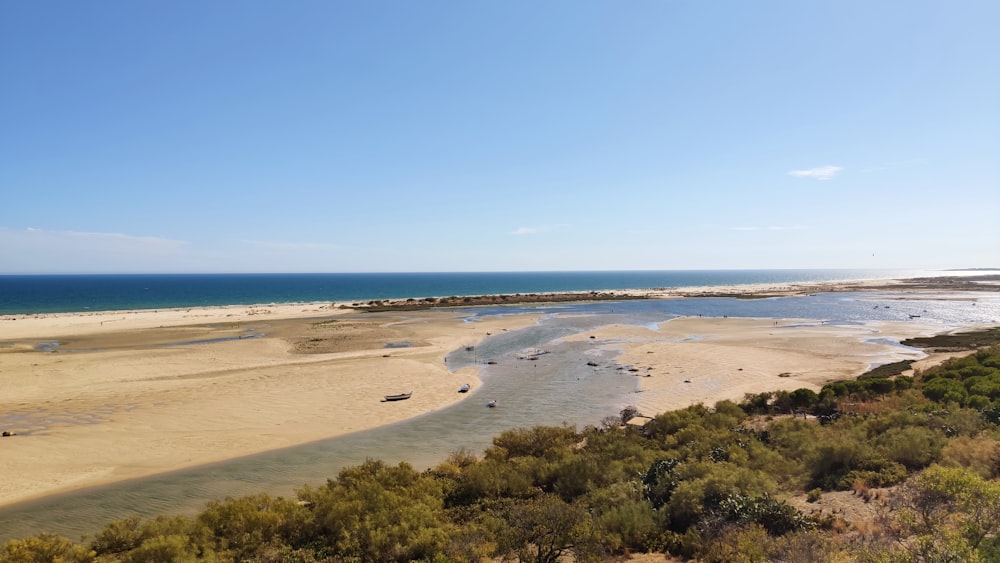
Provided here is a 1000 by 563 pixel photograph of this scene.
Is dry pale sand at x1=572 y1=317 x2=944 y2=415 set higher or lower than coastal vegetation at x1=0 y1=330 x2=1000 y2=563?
lower

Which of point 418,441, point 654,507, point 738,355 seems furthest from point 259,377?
→ point 738,355

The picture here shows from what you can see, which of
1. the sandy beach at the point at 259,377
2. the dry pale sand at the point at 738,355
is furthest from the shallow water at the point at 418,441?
the dry pale sand at the point at 738,355

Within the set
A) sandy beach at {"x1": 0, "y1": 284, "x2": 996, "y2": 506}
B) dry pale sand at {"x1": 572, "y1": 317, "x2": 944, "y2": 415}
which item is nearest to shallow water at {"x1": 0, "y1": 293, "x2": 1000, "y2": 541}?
sandy beach at {"x1": 0, "y1": 284, "x2": 996, "y2": 506}

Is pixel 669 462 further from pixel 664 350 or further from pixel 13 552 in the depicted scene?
pixel 664 350

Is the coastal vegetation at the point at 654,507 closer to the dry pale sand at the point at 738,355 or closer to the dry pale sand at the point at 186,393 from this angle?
the dry pale sand at the point at 186,393

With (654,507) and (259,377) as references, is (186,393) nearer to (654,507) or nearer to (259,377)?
(259,377)

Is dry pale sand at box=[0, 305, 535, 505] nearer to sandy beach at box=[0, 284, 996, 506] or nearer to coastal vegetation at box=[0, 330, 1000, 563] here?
sandy beach at box=[0, 284, 996, 506]

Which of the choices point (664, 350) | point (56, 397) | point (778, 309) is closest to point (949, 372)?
point (664, 350)
